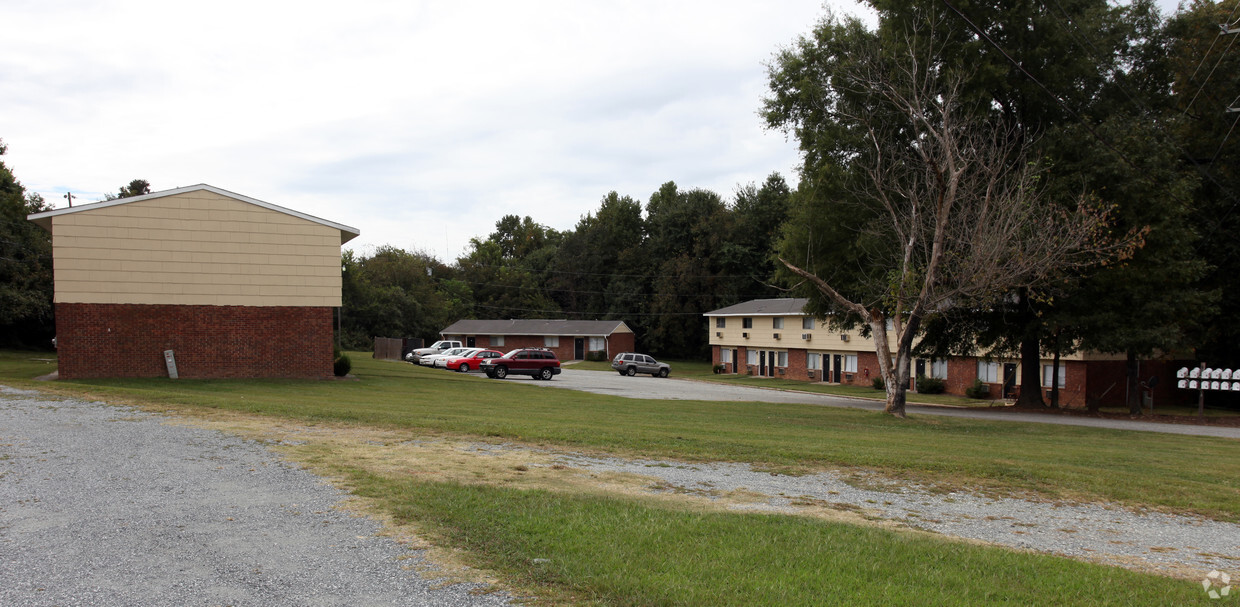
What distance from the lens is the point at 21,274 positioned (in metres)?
44.7

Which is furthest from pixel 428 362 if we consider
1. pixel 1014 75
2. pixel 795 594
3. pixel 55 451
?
pixel 795 594

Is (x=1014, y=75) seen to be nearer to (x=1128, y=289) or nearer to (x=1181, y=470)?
(x=1128, y=289)

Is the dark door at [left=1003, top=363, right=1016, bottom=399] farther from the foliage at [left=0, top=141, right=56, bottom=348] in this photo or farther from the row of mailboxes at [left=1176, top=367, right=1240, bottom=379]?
the foliage at [left=0, top=141, right=56, bottom=348]

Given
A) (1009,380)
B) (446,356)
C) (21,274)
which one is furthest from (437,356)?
(1009,380)

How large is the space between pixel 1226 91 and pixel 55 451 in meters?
39.5

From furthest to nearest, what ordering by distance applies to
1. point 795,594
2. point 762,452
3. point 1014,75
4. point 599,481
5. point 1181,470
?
point 1014,75, point 1181,470, point 762,452, point 599,481, point 795,594

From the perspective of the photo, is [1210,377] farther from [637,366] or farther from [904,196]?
[637,366]

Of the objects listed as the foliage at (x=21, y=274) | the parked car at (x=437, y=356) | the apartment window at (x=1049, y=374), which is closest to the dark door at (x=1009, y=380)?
the apartment window at (x=1049, y=374)

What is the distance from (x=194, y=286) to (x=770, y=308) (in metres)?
41.5

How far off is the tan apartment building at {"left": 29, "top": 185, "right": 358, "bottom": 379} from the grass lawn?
2734 millimetres

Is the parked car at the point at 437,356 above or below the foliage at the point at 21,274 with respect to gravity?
below

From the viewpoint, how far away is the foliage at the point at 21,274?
1686 inches

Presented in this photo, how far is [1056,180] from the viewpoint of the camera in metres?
26.9

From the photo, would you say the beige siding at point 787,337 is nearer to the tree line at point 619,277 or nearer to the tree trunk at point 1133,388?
the tree line at point 619,277
